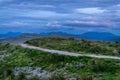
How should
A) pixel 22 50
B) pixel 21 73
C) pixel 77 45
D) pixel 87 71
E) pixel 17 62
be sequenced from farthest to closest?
1. pixel 77 45
2. pixel 22 50
3. pixel 17 62
4. pixel 21 73
5. pixel 87 71

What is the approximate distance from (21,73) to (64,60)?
21.3 ft

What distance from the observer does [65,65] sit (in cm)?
4669

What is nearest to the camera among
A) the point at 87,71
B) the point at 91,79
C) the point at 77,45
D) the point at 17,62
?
the point at 91,79

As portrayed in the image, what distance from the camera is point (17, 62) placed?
55875 mm

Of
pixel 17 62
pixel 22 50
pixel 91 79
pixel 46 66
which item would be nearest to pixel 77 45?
pixel 22 50

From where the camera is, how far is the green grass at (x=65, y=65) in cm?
4138

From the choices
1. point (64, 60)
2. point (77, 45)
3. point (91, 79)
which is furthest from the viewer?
point (77, 45)

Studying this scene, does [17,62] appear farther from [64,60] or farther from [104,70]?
[104,70]

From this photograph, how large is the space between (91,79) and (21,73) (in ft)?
36.2

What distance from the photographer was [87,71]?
43.0 metres

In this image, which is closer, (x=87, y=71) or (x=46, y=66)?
(x=87, y=71)

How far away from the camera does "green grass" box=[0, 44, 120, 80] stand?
41.4 meters

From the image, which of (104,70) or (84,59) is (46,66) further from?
(104,70)

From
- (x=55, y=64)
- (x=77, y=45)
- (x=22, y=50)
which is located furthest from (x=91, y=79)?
(x=77, y=45)
